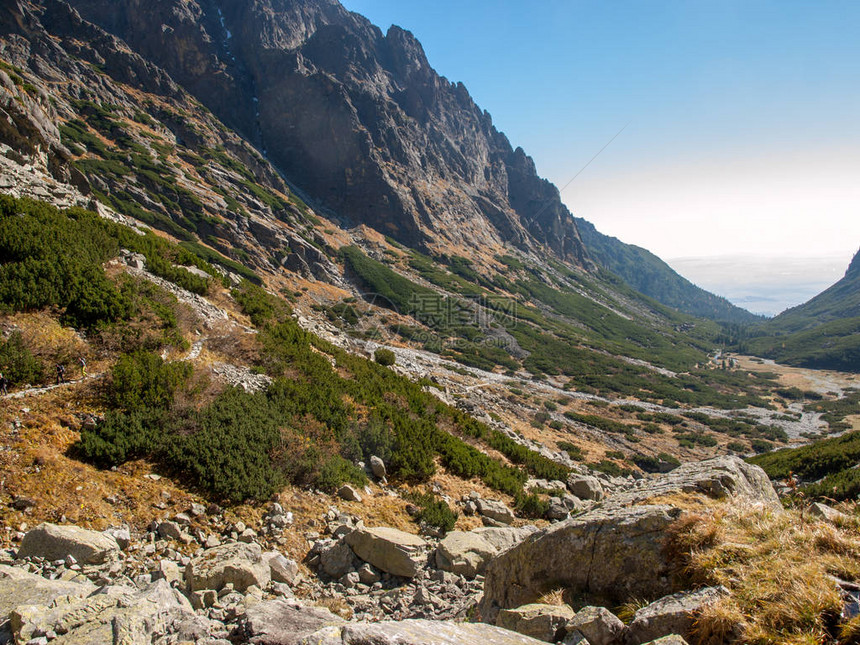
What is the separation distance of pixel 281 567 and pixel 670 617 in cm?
507

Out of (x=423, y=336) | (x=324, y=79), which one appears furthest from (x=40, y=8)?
(x=423, y=336)

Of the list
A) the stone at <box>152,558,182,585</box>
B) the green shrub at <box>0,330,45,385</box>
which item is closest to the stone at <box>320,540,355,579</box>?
the stone at <box>152,558,182,585</box>

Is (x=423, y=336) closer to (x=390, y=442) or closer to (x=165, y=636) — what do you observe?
(x=390, y=442)

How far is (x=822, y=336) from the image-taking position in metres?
113

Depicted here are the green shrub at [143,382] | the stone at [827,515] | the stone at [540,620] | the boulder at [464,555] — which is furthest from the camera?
the green shrub at [143,382]

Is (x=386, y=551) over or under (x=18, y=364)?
under

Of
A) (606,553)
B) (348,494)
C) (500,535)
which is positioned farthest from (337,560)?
(606,553)

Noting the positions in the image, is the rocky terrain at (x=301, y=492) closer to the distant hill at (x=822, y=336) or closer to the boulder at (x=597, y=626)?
the boulder at (x=597, y=626)

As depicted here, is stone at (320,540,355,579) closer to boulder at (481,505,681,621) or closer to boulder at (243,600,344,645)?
boulder at (243,600,344,645)

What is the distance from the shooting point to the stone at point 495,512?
9.82 metres

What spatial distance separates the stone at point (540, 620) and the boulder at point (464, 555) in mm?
2368

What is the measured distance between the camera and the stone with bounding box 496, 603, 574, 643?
12.6ft

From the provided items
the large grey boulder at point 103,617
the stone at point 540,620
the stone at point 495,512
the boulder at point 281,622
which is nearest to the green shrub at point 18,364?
the large grey boulder at point 103,617

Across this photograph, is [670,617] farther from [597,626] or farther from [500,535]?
[500,535]
